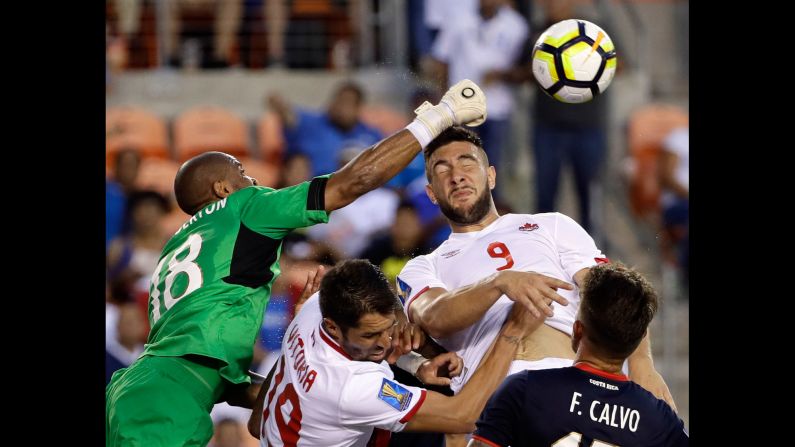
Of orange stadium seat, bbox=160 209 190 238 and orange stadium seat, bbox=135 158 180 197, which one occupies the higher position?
orange stadium seat, bbox=135 158 180 197

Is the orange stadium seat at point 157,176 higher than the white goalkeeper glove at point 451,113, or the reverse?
the white goalkeeper glove at point 451,113

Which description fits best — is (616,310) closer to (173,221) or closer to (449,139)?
(449,139)

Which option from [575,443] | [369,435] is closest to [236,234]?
[369,435]

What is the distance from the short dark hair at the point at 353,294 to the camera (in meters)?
4.64

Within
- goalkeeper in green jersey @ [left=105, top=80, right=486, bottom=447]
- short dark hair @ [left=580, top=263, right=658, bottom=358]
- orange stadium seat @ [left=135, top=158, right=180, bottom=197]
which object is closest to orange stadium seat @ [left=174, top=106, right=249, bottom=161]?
orange stadium seat @ [left=135, top=158, right=180, bottom=197]

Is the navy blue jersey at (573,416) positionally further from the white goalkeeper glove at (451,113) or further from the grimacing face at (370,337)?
the white goalkeeper glove at (451,113)

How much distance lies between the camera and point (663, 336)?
10414mm

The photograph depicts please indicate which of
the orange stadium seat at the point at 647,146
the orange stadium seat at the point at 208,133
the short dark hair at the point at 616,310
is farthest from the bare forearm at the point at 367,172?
the orange stadium seat at the point at 647,146

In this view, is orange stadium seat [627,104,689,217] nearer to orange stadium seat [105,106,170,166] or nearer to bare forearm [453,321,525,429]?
orange stadium seat [105,106,170,166]

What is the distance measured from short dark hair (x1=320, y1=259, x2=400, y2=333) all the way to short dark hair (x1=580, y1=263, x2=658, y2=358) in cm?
87

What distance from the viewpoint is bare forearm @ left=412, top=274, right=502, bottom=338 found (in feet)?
16.4

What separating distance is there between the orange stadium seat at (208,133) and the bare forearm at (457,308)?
643 cm
